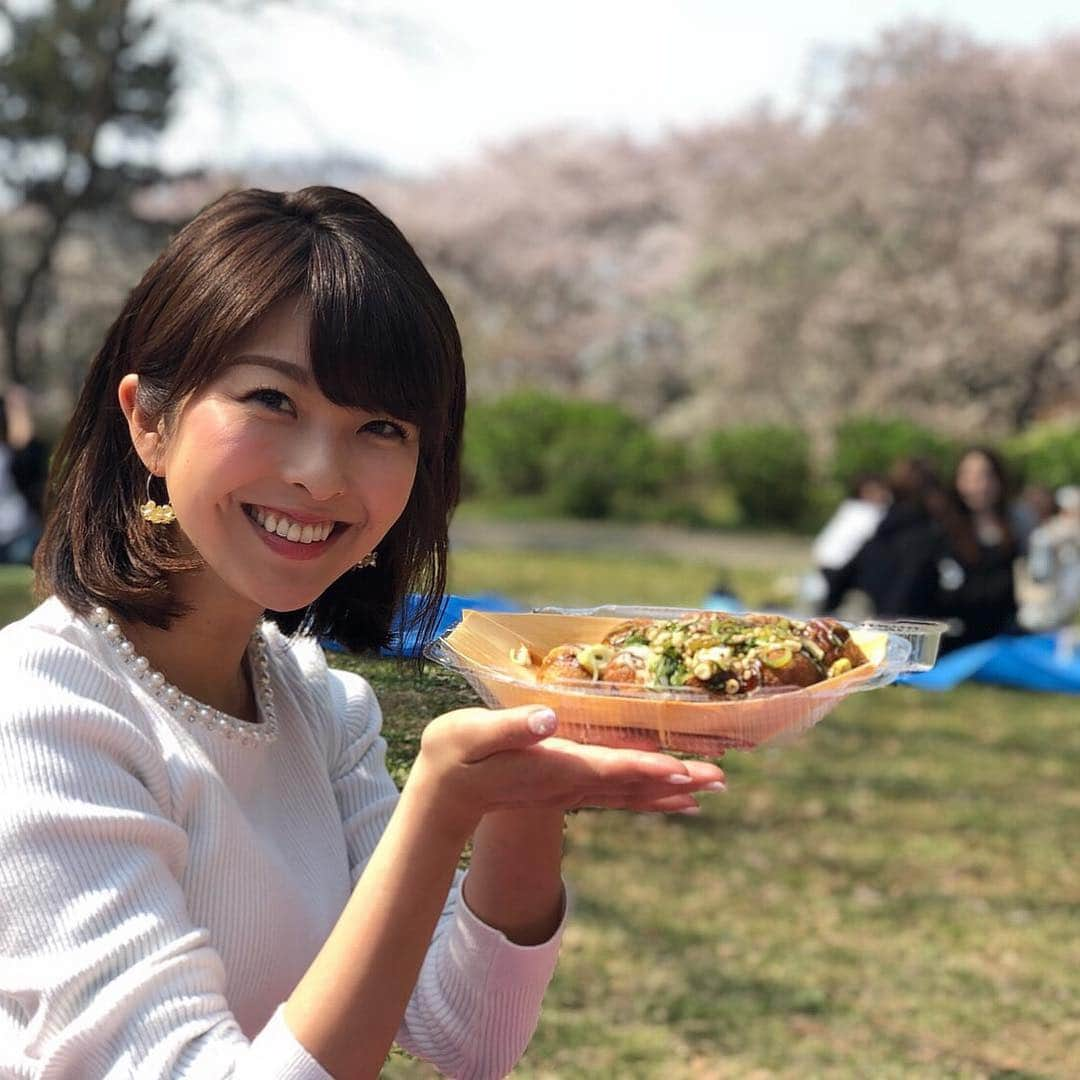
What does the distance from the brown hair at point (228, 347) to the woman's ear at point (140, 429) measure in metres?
0.01

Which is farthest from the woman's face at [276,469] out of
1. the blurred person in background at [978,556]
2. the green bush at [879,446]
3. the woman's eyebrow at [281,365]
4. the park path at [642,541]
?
the green bush at [879,446]

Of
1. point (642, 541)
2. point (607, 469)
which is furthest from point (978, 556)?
point (607, 469)

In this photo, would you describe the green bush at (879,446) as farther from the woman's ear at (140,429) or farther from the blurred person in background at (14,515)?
the woman's ear at (140,429)

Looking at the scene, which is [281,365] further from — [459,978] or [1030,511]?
[1030,511]

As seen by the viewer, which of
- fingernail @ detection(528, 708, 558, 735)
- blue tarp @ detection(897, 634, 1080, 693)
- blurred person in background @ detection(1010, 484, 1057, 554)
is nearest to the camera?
fingernail @ detection(528, 708, 558, 735)

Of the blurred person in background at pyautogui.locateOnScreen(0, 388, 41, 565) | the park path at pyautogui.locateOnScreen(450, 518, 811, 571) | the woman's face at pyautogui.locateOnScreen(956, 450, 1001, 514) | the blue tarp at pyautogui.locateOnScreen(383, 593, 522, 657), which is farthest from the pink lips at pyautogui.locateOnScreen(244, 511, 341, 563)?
the park path at pyautogui.locateOnScreen(450, 518, 811, 571)

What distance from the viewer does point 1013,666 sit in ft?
26.6

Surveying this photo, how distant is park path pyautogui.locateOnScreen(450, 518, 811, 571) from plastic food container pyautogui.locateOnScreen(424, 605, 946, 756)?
39.0ft

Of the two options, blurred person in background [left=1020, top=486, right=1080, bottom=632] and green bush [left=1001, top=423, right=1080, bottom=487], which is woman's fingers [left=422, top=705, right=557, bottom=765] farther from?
green bush [left=1001, top=423, right=1080, bottom=487]

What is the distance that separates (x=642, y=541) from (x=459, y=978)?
14.1 meters

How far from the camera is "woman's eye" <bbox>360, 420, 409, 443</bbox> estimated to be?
1.36 metres

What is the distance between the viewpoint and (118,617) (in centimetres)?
141

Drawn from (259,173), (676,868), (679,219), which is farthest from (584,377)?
(676,868)

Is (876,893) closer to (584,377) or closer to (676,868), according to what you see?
(676,868)
